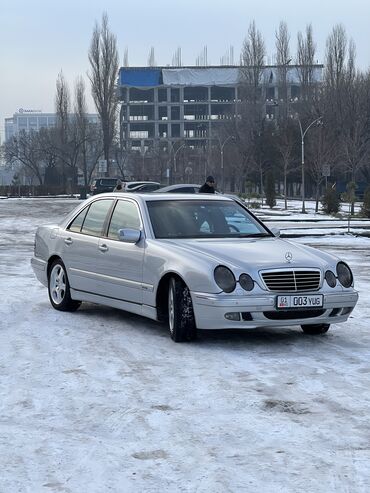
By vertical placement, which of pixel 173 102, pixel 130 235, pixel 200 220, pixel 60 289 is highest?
pixel 173 102

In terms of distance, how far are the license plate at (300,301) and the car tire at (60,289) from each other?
10.3 ft

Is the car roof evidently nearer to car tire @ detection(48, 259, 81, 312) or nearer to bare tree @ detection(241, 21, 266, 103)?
car tire @ detection(48, 259, 81, 312)

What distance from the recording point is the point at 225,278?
8.17 meters

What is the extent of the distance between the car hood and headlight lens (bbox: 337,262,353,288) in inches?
4.0

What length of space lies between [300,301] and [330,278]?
472 millimetres

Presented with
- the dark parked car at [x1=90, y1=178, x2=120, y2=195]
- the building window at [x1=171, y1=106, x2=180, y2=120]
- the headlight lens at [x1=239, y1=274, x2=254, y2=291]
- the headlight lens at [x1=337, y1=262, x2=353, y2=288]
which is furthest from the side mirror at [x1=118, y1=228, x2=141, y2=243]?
the building window at [x1=171, y1=106, x2=180, y2=120]

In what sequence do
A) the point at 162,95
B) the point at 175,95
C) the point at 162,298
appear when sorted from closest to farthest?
the point at 162,298
the point at 162,95
the point at 175,95

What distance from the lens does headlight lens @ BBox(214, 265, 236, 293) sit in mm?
8123

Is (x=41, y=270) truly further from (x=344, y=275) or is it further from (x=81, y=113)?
(x=81, y=113)

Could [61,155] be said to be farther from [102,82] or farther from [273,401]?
[273,401]

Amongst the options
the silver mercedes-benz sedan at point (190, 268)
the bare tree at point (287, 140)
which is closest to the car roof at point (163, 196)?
the silver mercedes-benz sedan at point (190, 268)

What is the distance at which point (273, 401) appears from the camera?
20.3ft

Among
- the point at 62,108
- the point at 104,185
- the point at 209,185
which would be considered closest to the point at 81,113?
the point at 62,108

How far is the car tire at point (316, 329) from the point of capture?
8984mm
